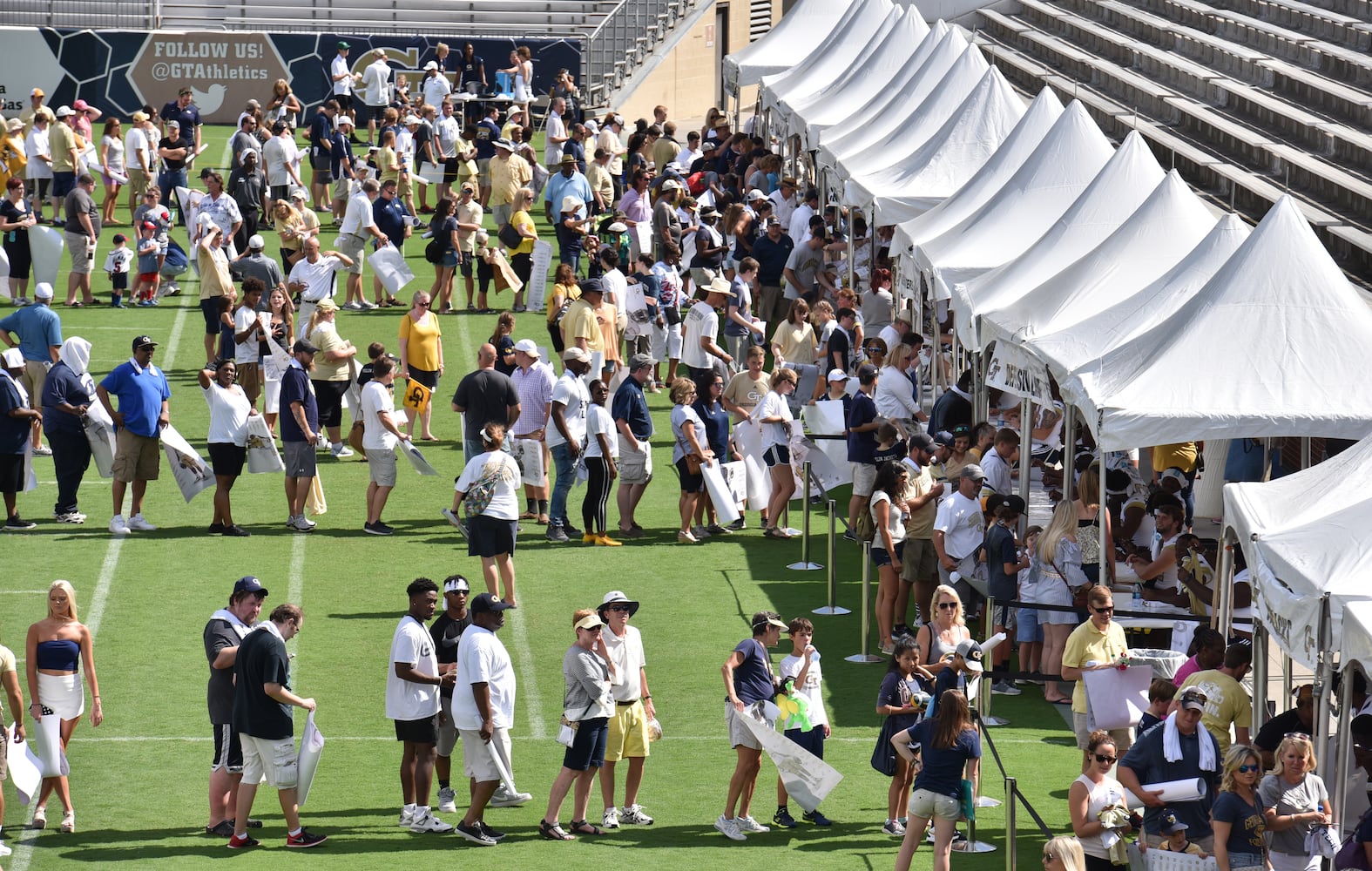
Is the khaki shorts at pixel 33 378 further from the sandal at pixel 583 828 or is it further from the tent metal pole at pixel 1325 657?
the tent metal pole at pixel 1325 657

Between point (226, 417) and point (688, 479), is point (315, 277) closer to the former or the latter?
point (226, 417)

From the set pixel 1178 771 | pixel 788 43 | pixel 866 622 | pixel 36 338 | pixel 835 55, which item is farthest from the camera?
pixel 788 43

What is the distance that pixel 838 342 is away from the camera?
792 inches

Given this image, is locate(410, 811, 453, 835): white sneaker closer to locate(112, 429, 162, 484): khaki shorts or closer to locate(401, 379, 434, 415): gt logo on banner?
locate(112, 429, 162, 484): khaki shorts

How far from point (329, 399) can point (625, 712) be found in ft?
28.4

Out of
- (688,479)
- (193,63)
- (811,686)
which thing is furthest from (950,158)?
(193,63)

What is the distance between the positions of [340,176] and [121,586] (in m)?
15.9

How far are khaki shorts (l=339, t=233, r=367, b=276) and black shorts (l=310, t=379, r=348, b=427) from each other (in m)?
5.15

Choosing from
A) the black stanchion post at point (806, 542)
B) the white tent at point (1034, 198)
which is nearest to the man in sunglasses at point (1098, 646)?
the black stanchion post at point (806, 542)

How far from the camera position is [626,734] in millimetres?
11961

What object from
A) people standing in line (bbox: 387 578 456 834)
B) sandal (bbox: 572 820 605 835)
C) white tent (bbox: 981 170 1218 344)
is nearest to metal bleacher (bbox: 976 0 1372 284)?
white tent (bbox: 981 170 1218 344)

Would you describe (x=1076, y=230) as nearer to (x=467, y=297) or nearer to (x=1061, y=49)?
(x=467, y=297)

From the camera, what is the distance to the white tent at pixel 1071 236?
16.9 meters

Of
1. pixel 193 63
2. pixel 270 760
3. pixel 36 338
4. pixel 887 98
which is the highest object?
pixel 193 63
